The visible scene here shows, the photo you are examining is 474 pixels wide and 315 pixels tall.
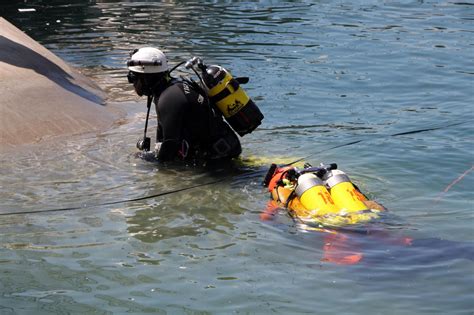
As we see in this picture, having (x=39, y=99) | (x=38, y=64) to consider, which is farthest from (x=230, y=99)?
(x=38, y=64)

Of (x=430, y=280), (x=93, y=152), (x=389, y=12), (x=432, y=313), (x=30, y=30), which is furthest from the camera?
(x=389, y=12)

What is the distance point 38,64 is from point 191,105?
384cm

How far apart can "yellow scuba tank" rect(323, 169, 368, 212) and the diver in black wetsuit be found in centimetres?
152

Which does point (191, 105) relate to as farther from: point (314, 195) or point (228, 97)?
point (314, 195)

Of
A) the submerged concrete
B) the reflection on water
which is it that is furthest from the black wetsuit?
the submerged concrete

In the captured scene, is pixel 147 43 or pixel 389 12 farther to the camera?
pixel 389 12

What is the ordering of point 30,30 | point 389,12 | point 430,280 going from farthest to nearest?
1. point 389,12
2. point 30,30
3. point 430,280

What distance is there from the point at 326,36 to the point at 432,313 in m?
11.5

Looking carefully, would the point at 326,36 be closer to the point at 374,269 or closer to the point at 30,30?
the point at 30,30

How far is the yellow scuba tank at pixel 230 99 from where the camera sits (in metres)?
7.79

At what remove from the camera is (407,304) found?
5445 mm

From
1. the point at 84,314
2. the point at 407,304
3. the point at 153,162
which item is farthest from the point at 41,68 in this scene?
the point at 407,304

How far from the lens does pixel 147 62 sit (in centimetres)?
782

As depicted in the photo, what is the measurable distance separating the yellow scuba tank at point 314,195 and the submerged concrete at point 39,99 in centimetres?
376
